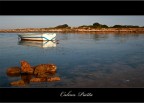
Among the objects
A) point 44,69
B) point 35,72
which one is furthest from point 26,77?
point 44,69

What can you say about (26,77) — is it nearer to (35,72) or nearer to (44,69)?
(35,72)

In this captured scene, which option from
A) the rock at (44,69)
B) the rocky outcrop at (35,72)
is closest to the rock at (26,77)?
the rocky outcrop at (35,72)

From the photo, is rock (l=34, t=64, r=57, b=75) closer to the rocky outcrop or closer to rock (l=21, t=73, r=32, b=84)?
the rocky outcrop

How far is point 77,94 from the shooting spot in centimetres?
724

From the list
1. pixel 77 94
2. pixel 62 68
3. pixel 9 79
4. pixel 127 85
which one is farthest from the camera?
pixel 62 68

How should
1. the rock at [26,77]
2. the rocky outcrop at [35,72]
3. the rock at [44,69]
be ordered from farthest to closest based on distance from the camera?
the rock at [44,69], the rocky outcrop at [35,72], the rock at [26,77]

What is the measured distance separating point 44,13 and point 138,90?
4.01 metres

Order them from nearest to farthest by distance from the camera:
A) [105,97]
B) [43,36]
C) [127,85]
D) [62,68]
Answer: [105,97] → [127,85] → [62,68] → [43,36]

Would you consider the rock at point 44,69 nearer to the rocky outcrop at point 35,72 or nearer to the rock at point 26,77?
the rocky outcrop at point 35,72

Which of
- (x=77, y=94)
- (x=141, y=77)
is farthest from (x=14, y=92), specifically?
(x=141, y=77)

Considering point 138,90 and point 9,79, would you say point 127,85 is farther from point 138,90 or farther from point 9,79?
point 9,79

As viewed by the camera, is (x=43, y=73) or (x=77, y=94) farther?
(x=43, y=73)

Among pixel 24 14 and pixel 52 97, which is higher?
pixel 24 14

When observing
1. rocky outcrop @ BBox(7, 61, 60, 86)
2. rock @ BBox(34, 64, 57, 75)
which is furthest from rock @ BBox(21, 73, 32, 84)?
rock @ BBox(34, 64, 57, 75)
